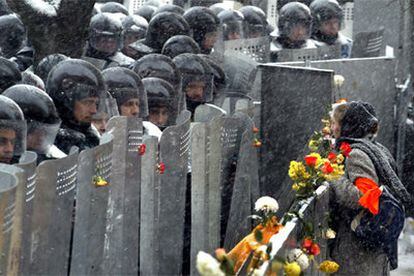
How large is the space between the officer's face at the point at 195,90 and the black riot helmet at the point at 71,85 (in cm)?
225

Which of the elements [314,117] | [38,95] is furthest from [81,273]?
[314,117]

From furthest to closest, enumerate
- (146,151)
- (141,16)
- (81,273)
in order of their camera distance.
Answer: (141,16)
(146,151)
(81,273)

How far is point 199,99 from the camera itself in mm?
11219

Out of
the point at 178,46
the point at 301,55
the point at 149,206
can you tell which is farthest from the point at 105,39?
the point at 149,206

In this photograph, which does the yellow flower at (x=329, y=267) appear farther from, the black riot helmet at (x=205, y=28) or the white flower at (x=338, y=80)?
the black riot helmet at (x=205, y=28)

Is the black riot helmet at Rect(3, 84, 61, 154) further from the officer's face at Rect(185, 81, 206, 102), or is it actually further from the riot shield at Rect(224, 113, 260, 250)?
the officer's face at Rect(185, 81, 206, 102)

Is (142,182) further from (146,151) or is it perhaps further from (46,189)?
(46,189)

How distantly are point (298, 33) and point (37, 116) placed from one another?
9.54 metres

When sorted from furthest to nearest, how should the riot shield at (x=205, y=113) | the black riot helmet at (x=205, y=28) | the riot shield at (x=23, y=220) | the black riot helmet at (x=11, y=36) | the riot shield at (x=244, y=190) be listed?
the black riot helmet at (x=205, y=28) < the black riot helmet at (x=11, y=36) < the riot shield at (x=205, y=113) < the riot shield at (x=244, y=190) < the riot shield at (x=23, y=220)

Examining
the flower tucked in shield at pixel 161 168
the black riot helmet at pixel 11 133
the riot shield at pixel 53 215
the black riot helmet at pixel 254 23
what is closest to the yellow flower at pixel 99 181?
the riot shield at pixel 53 215

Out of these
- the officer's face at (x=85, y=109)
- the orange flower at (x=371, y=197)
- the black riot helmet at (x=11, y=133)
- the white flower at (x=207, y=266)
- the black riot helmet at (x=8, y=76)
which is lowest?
the orange flower at (x=371, y=197)

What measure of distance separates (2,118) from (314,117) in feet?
13.9

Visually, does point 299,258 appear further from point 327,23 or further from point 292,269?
point 327,23

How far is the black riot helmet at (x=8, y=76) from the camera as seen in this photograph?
941 centimetres
